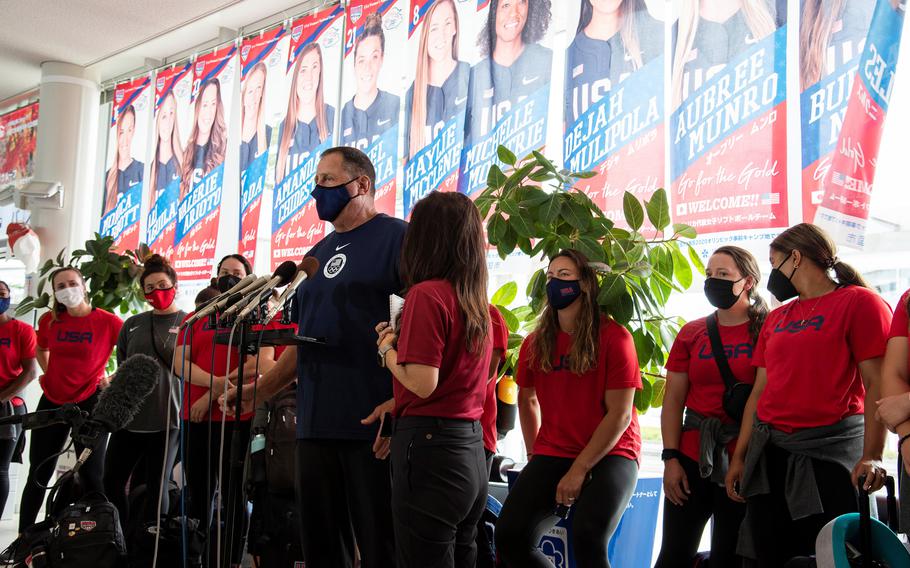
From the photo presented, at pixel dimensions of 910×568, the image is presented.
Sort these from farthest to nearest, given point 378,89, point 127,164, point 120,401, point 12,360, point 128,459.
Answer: point 127,164 → point 378,89 → point 12,360 → point 128,459 → point 120,401

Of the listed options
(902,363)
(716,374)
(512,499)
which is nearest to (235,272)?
(512,499)

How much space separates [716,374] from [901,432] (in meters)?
0.92

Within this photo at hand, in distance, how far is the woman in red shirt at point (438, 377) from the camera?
6.71 feet

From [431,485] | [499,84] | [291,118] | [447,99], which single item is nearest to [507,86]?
[499,84]

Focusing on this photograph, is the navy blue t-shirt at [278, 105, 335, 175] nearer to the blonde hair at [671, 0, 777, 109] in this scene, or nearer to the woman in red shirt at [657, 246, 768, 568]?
the blonde hair at [671, 0, 777, 109]

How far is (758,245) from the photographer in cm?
378

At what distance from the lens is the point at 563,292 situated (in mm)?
3162

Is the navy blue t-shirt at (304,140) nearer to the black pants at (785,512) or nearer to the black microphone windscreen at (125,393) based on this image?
the black microphone windscreen at (125,393)

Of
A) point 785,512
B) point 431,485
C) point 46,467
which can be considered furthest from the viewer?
point 46,467

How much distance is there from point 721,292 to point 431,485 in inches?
63.1

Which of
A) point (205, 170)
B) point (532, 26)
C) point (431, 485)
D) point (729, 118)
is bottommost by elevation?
point (431, 485)

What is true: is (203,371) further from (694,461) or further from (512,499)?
(694,461)

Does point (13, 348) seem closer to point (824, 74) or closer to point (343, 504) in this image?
point (343, 504)

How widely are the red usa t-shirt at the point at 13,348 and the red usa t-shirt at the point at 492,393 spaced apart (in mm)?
3515
